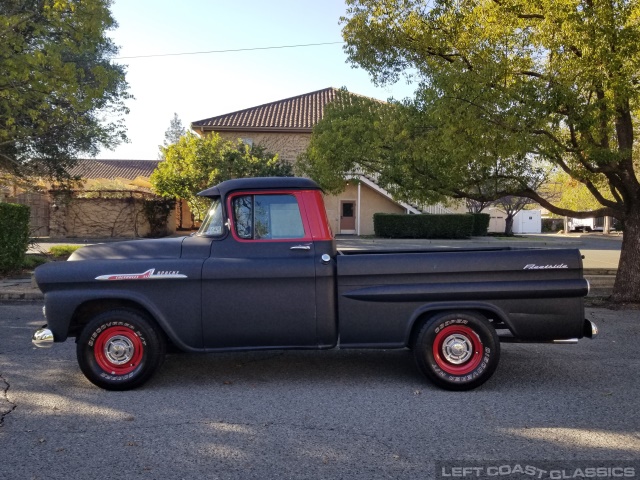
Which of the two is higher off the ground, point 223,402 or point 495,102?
point 495,102

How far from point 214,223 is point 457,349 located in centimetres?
272

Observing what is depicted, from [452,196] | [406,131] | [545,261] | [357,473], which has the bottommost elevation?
[357,473]

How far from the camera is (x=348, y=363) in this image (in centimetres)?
668

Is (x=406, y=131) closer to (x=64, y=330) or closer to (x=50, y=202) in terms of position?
(x=64, y=330)

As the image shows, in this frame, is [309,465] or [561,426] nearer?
[309,465]

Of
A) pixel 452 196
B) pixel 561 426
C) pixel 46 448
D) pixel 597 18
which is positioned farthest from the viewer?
pixel 452 196

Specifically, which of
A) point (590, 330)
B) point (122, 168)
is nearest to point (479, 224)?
point (590, 330)

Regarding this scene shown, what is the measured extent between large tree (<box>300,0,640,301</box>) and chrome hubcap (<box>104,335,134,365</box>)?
20.4 feet

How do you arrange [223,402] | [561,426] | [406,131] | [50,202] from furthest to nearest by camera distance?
[50,202]
[406,131]
[223,402]
[561,426]

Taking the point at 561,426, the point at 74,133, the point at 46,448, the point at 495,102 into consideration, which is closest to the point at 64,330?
the point at 46,448

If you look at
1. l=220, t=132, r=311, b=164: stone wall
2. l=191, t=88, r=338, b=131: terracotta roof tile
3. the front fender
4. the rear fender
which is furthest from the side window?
l=220, t=132, r=311, b=164: stone wall

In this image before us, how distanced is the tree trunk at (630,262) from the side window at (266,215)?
794cm

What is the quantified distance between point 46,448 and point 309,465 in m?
1.96

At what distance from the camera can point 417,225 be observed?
30109 mm
